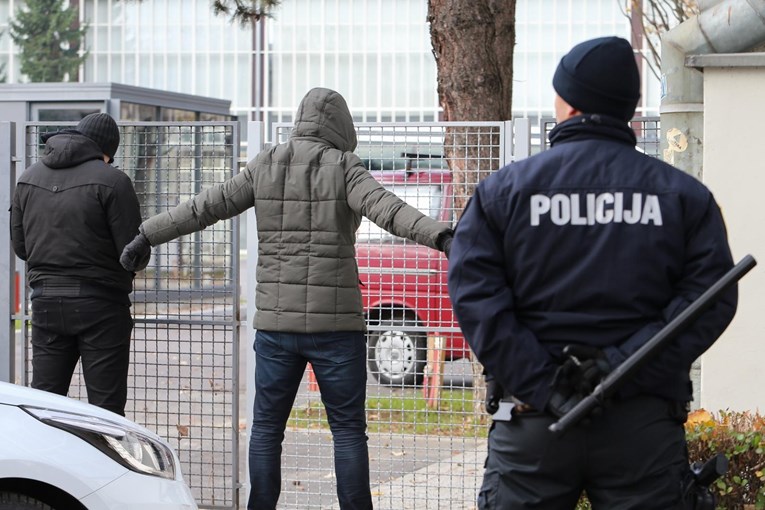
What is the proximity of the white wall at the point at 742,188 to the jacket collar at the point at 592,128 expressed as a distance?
2.73m

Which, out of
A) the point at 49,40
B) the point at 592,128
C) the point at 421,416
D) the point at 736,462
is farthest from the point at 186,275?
the point at 49,40

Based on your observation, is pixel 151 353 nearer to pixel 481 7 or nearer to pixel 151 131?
pixel 151 131

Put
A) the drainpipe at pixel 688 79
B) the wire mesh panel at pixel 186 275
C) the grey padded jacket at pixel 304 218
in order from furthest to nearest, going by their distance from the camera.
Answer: the wire mesh panel at pixel 186 275 → the drainpipe at pixel 688 79 → the grey padded jacket at pixel 304 218

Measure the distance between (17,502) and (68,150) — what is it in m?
2.35

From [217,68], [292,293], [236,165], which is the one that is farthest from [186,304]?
[217,68]

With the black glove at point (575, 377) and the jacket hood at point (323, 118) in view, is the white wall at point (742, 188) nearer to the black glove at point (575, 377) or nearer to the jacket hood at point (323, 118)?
the jacket hood at point (323, 118)

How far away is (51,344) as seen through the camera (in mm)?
5863

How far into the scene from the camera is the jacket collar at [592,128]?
10.7 feet

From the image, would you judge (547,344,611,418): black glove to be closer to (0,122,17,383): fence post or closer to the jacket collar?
the jacket collar

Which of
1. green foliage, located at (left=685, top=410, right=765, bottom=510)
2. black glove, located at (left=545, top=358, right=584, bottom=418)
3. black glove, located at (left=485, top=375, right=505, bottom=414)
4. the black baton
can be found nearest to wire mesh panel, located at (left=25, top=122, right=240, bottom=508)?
green foliage, located at (left=685, top=410, right=765, bottom=510)

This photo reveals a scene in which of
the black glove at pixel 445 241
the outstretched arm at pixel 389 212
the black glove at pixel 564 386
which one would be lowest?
the black glove at pixel 564 386

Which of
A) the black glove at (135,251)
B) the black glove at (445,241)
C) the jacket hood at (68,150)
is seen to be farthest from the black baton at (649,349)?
the jacket hood at (68,150)

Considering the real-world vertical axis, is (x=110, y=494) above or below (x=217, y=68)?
below

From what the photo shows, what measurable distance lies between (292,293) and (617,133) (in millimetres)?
2345
